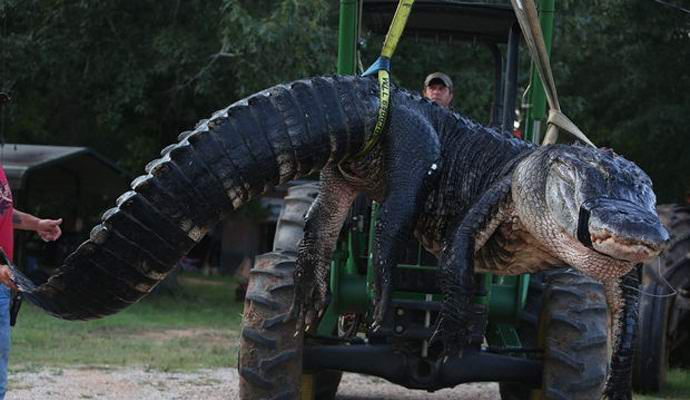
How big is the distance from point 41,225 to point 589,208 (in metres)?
3.11

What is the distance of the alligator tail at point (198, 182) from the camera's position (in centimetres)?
425

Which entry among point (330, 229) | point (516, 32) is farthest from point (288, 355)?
point (516, 32)

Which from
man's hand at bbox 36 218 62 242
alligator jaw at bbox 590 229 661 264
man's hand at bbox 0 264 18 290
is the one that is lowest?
man's hand at bbox 0 264 18 290

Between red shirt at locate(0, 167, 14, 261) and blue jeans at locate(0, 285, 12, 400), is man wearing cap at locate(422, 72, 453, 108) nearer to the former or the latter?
red shirt at locate(0, 167, 14, 261)

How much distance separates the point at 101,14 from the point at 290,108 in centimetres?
1155

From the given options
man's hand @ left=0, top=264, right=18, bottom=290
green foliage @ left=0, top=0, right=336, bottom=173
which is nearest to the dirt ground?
man's hand @ left=0, top=264, right=18, bottom=290

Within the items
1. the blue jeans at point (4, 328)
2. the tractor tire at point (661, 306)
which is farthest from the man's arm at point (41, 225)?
the tractor tire at point (661, 306)

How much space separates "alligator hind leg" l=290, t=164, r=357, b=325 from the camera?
5.11 metres

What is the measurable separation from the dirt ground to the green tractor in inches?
86.9

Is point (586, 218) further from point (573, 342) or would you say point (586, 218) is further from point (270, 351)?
point (270, 351)

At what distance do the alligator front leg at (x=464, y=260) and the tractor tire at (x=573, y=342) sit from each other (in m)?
1.85

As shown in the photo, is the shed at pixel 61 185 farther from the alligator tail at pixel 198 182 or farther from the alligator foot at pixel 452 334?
the alligator foot at pixel 452 334

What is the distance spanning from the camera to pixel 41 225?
5.88m

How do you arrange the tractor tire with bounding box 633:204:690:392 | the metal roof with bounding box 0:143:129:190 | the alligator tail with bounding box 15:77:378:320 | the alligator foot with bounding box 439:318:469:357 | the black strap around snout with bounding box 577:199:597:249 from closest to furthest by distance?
the black strap around snout with bounding box 577:199:597:249 < the alligator tail with bounding box 15:77:378:320 < the alligator foot with bounding box 439:318:469:357 < the tractor tire with bounding box 633:204:690:392 < the metal roof with bounding box 0:143:129:190
